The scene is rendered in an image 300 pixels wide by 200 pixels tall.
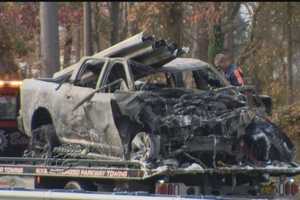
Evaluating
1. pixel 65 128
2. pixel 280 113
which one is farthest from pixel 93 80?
pixel 280 113

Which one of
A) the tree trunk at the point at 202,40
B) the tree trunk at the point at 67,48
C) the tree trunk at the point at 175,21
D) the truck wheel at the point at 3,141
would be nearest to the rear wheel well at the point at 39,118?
the truck wheel at the point at 3,141

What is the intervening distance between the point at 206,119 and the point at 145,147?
87 centimetres

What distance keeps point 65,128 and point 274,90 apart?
14.0 m

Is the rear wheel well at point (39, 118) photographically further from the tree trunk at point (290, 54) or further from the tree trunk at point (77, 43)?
the tree trunk at point (77, 43)

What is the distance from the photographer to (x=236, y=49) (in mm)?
31234

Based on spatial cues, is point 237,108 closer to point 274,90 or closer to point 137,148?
point 137,148

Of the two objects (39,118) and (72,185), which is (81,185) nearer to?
(72,185)

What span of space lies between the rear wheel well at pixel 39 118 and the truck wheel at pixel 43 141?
114 mm

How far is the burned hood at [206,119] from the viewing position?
1040 centimetres

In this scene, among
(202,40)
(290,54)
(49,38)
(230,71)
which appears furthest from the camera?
(202,40)

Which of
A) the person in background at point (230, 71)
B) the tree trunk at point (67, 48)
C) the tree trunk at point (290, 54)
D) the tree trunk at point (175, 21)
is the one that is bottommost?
the person in background at point (230, 71)

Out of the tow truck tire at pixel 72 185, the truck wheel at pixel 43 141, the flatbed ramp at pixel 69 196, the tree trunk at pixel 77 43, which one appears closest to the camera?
the flatbed ramp at pixel 69 196

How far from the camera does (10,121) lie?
48.2 feet

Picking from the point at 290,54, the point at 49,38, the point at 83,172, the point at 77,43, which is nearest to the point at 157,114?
the point at 83,172
